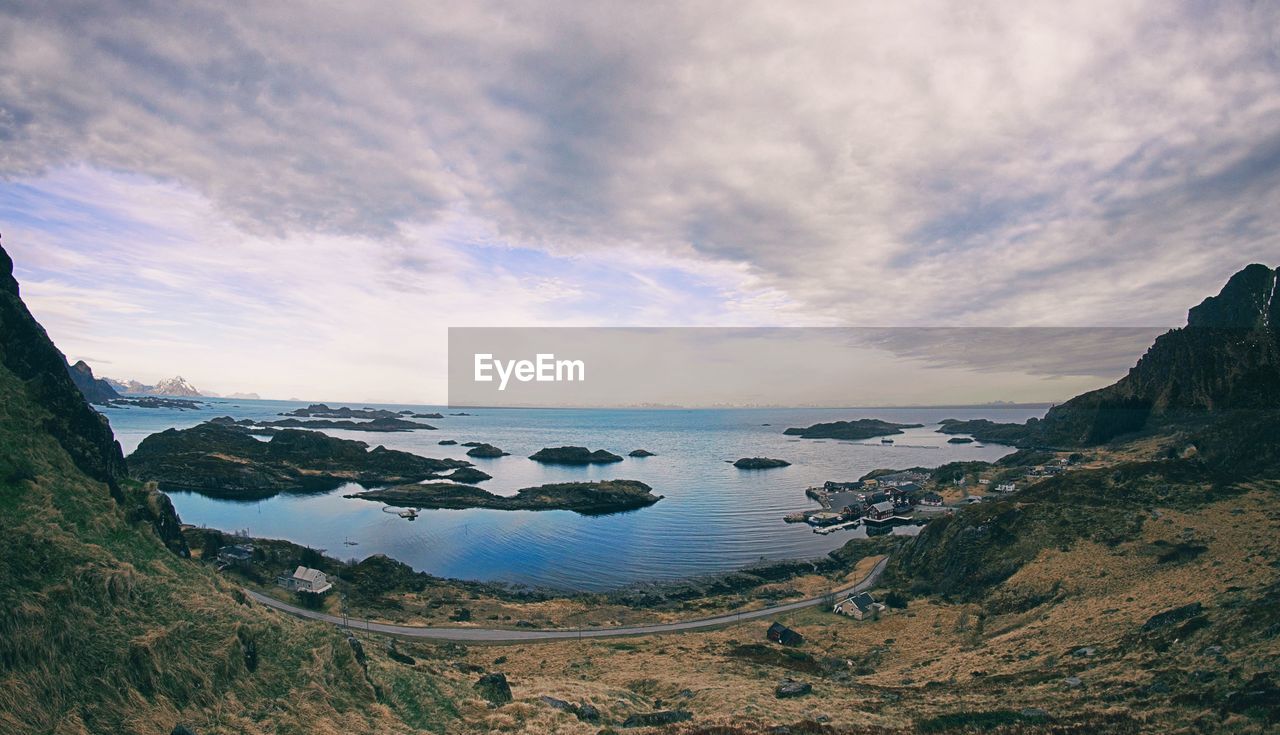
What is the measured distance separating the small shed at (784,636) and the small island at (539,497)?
2775 inches

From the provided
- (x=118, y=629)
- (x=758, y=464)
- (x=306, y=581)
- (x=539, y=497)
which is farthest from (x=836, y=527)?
(x=118, y=629)

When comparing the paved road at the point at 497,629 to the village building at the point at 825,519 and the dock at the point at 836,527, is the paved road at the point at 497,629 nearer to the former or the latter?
the dock at the point at 836,527

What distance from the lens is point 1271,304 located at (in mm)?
151375

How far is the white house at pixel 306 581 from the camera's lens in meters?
55.0

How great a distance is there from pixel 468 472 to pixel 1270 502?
14839cm

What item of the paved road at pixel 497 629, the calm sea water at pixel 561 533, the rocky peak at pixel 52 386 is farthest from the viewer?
the calm sea water at pixel 561 533

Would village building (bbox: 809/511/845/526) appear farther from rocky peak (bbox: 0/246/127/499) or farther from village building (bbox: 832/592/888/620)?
rocky peak (bbox: 0/246/127/499)

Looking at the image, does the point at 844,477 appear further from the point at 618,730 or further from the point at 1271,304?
the point at 618,730

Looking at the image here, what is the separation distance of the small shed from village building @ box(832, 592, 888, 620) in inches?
310

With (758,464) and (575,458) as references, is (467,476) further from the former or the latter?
(758,464)

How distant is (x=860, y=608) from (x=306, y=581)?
176 feet

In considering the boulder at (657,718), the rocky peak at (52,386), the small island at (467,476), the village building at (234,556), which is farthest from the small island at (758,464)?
the rocky peak at (52,386)

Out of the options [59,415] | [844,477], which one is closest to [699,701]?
[59,415]

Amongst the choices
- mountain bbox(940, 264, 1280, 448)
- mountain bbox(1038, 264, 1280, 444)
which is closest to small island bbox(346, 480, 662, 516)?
mountain bbox(940, 264, 1280, 448)
